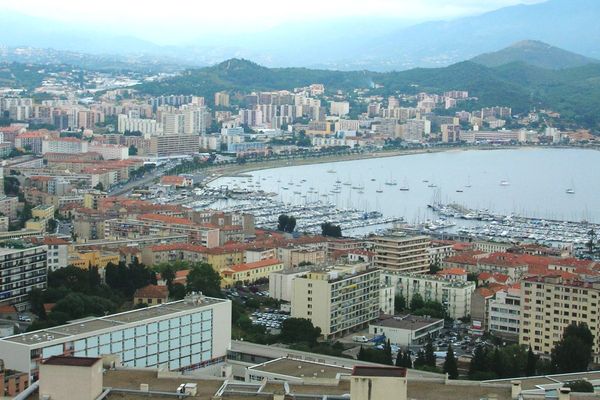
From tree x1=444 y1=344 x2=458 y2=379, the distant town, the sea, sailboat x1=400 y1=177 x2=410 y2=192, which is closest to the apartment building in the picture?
the distant town


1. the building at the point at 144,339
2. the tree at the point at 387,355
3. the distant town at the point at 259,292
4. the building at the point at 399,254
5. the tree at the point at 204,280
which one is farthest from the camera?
the building at the point at 399,254

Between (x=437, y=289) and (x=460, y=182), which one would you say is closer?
(x=437, y=289)

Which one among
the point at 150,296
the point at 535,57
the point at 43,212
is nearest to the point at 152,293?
the point at 150,296

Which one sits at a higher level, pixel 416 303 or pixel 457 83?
pixel 457 83

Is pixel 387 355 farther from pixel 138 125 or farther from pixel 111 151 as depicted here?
pixel 138 125

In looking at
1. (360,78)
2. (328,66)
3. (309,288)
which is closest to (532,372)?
(309,288)

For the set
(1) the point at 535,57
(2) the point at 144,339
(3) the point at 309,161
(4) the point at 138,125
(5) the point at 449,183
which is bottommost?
(3) the point at 309,161

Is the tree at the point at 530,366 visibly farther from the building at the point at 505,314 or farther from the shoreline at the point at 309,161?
the shoreline at the point at 309,161

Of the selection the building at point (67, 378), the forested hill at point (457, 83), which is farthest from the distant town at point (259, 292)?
the forested hill at point (457, 83)
